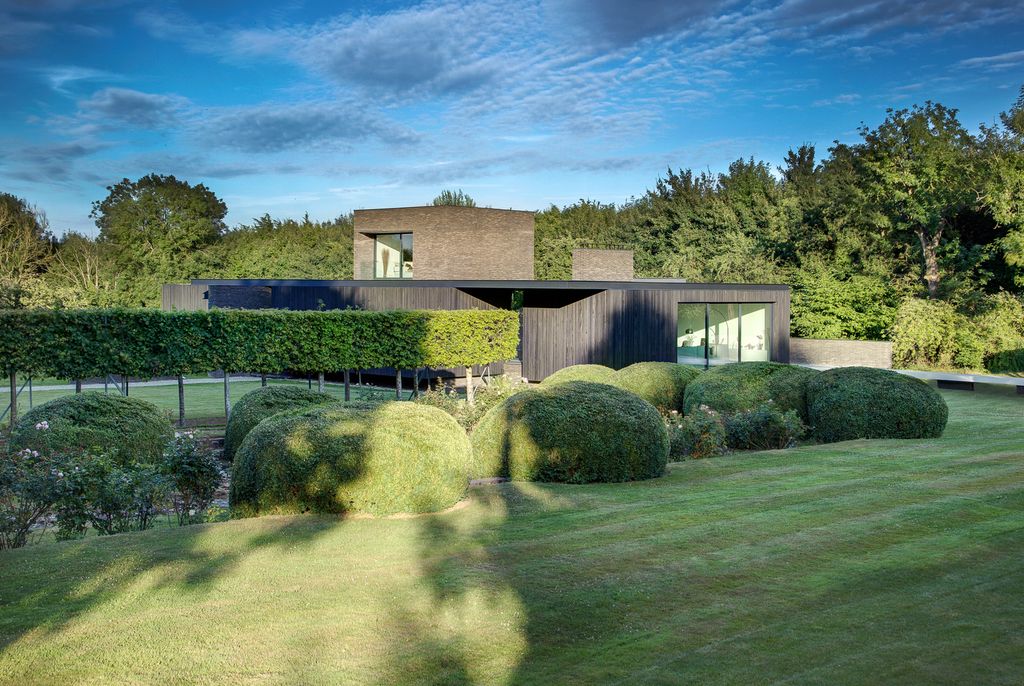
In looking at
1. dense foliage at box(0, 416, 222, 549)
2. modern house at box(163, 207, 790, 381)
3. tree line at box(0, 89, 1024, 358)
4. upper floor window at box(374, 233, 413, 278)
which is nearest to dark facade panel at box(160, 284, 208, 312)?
modern house at box(163, 207, 790, 381)

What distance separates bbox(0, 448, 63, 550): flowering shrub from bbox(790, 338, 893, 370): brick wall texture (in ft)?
90.9

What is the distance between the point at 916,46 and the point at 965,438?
22.8 metres

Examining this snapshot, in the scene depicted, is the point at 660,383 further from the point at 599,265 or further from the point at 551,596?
the point at 599,265

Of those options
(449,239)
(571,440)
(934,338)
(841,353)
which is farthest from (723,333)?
(571,440)

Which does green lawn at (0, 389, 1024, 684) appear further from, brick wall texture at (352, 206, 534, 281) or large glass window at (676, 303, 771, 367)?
brick wall texture at (352, 206, 534, 281)

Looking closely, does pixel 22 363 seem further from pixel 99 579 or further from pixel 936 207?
pixel 936 207

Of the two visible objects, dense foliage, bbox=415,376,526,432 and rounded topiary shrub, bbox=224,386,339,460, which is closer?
rounded topiary shrub, bbox=224,386,339,460

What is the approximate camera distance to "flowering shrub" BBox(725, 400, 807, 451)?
37.7 feet

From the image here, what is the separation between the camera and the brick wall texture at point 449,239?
32.0 metres

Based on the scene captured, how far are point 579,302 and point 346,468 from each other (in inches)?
723

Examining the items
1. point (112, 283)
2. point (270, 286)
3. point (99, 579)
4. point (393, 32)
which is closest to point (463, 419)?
point (99, 579)

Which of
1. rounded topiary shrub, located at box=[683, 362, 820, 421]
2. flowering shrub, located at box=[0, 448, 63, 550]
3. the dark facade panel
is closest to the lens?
flowering shrub, located at box=[0, 448, 63, 550]

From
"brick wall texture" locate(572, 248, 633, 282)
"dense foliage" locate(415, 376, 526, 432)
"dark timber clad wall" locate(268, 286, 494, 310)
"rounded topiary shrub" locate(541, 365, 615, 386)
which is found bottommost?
"dense foliage" locate(415, 376, 526, 432)

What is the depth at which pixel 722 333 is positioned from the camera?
26.2m
